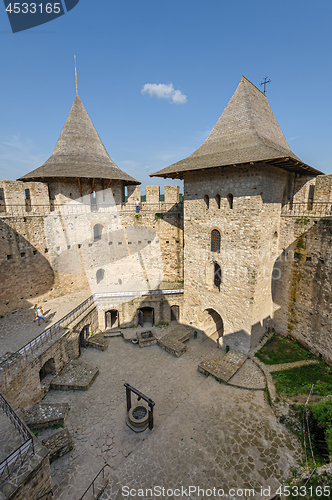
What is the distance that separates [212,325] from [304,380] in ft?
18.9

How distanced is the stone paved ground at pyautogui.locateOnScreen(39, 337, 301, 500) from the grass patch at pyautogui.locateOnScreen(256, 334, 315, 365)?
1.74 meters

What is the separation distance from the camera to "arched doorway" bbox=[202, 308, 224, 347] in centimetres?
1416

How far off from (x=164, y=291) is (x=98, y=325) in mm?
4690

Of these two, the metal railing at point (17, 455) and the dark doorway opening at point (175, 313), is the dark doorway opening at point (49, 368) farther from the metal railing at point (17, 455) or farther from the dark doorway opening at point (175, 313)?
the dark doorway opening at point (175, 313)

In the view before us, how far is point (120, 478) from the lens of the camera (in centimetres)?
689

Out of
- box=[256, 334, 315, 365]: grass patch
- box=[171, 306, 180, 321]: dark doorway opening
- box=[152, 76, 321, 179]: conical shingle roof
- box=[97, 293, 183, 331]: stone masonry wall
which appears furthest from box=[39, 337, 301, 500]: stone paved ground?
box=[152, 76, 321, 179]: conical shingle roof

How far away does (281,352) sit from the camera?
1163 centimetres

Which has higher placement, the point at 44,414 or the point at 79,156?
the point at 79,156

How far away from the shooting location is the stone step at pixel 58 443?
725 centimetres

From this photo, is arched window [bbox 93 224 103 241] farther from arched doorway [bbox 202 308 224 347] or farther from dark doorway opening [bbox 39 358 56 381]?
arched doorway [bbox 202 308 224 347]

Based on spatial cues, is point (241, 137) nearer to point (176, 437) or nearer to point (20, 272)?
point (176, 437)

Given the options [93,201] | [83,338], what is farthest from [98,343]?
[93,201]

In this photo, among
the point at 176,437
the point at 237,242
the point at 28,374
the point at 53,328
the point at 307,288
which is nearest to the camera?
the point at 176,437

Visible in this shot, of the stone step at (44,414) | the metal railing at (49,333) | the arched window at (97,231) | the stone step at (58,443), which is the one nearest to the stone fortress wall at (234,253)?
the arched window at (97,231)
